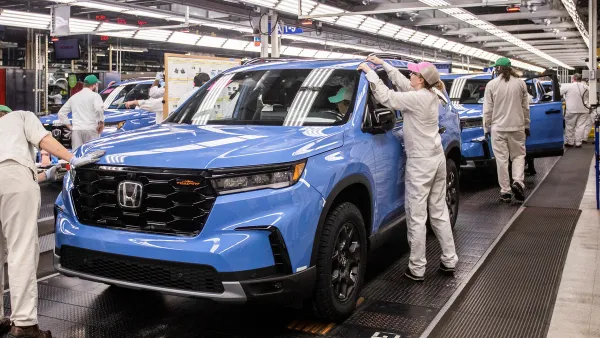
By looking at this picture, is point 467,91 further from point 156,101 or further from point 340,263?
point 340,263

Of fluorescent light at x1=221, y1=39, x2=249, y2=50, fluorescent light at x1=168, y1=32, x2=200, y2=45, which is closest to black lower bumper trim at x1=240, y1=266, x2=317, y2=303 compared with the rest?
fluorescent light at x1=168, y1=32, x2=200, y2=45

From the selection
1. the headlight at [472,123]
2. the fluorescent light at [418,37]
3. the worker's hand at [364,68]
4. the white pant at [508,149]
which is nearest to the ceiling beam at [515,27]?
the fluorescent light at [418,37]

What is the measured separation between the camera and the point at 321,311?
363 centimetres

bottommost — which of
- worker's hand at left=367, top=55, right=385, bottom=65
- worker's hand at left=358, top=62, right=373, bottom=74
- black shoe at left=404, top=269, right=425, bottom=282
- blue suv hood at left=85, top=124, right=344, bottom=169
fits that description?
black shoe at left=404, top=269, right=425, bottom=282

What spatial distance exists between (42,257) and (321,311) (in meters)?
3.22

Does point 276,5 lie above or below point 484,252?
above

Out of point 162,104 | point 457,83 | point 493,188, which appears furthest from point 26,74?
point 493,188

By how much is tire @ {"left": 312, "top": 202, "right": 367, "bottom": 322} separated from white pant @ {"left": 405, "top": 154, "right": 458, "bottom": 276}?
791 millimetres

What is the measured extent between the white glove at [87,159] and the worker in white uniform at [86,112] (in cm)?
606

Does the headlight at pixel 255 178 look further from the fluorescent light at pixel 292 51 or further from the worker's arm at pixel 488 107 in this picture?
the fluorescent light at pixel 292 51

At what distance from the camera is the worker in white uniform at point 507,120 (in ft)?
25.5

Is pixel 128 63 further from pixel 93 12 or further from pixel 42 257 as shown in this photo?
pixel 42 257

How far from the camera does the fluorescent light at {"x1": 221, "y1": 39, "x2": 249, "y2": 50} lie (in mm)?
19672

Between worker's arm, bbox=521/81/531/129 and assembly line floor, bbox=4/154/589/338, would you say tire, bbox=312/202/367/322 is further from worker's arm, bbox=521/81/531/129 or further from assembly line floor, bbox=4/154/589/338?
worker's arm, bbox=521/81/531/129
